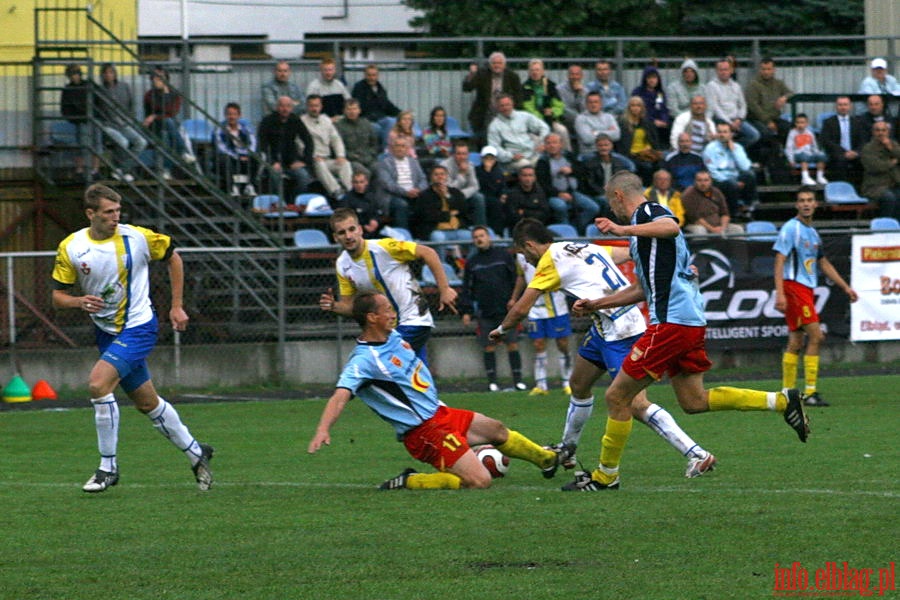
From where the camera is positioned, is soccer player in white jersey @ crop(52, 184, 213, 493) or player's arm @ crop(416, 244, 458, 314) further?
player's arm @ crop(416, 244, 458, 314)

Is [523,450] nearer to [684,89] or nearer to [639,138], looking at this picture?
[639,138]

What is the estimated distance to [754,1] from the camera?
36.9 m

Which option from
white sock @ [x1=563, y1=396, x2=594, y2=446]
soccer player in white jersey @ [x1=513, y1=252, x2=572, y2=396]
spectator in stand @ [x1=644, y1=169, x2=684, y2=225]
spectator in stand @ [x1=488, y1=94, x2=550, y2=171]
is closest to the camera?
white sock @ [x1=563, y1=396, x2=594, y2=446]

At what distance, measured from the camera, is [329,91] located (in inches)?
937

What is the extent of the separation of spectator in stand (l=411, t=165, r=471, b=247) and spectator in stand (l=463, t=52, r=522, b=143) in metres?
2.65

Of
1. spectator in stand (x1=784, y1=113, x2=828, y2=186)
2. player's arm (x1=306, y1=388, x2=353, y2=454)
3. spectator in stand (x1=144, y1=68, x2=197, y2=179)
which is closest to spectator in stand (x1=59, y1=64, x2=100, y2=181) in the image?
spectator in stand (x1=144, y1=68, x2=197, y2=179)

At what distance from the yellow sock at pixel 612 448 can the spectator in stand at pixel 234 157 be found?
13.6 metres

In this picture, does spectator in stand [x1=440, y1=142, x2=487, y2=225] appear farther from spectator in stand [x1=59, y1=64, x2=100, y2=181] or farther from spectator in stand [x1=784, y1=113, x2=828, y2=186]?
spectator in stand [x1=784, y1=113, x2=828, y2=186]

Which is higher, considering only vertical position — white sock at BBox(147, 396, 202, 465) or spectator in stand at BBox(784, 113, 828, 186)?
spectator in stand at BBox(784, 113, 828, 186)

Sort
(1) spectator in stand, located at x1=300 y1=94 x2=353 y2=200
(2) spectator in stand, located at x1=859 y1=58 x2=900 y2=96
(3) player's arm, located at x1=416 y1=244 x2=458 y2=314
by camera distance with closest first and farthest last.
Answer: (3) player's arm, located at x1=416 y1=244 x2=458 y2=314
(1) spectator in stand, located at x1=300 y1=94 x2=353 y2=200
(2) spectator in stand, located at x1=859 y1=58 x2=900 y2=96

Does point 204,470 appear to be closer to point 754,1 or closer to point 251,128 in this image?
point 251,128

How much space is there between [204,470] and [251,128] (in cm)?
1403

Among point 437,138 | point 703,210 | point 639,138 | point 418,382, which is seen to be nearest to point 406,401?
point 418,382

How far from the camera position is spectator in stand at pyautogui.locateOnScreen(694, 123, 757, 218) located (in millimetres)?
23734
